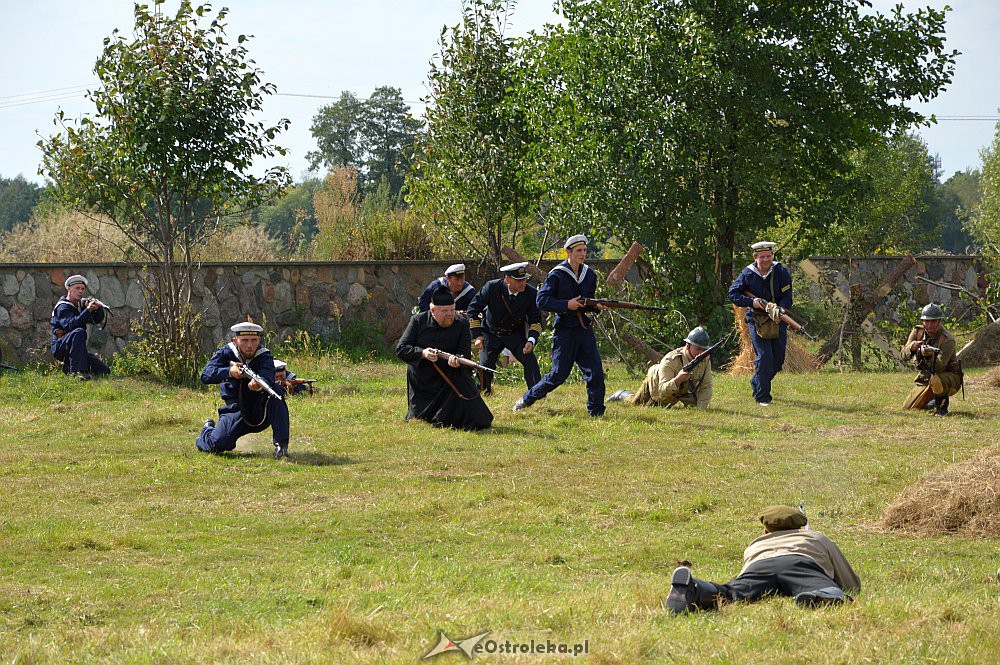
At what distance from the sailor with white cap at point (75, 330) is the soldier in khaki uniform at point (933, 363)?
11753 millimetres

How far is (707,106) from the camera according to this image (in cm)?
1889

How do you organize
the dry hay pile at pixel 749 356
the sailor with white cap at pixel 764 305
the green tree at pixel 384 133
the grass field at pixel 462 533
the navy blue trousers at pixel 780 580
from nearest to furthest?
the grass field at pixel 462 533, the navy blue trousers at pixel 780 580, the sailor with white cap at pixel 764 305, the dry hay pile at pixel 749 356, the green tree at pixel 384 133

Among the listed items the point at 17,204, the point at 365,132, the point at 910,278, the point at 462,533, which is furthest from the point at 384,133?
the point at 462,533

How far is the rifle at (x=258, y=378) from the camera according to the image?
10766mm

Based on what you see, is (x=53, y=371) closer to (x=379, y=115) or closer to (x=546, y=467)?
(x=546, y=467)

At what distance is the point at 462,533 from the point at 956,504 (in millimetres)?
3393

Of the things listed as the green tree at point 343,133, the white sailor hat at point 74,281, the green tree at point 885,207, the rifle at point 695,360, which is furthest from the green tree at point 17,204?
the rifle at point 695,360

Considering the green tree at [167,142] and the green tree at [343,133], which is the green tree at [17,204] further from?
the green tree at [167,142]

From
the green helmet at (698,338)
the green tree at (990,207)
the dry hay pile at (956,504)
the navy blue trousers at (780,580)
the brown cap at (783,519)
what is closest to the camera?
the navy blue trousers at (780,580)

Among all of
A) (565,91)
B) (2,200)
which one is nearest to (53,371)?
(565,91)

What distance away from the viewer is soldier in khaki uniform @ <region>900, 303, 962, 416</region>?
13.8 m

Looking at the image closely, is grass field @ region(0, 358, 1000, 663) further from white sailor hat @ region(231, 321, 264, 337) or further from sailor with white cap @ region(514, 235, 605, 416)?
white sailor hat @ region(231, 321, 264, 337)

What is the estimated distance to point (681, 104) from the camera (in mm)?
18844

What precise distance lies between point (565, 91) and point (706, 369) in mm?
6710
